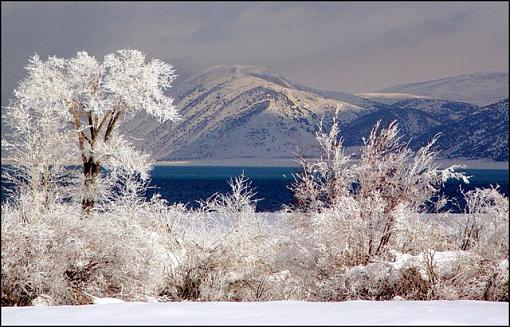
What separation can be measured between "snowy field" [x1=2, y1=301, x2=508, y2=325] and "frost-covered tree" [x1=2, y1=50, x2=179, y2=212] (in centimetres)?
1081

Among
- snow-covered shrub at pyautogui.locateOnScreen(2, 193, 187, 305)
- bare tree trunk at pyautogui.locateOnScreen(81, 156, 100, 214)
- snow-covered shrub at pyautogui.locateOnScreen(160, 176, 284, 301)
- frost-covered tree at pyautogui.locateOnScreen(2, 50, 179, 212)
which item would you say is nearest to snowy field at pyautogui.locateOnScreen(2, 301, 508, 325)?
snow-covered shrub at pyautogui.locateOnScreen(2, 193, 187, 305)

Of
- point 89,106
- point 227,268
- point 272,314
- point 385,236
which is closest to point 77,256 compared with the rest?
point 227,268

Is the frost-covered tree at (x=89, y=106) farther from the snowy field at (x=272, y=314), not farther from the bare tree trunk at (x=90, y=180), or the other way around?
the snowy field at (x=272, y=314)

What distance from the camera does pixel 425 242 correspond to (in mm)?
16250

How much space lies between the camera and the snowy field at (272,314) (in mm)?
9469

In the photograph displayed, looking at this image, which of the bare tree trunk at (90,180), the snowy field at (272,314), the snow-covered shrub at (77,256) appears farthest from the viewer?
the bare tree trunk at (90,180)

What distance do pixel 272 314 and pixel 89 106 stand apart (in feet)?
46.9

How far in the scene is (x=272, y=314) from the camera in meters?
10.6

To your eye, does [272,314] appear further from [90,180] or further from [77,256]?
[90,180]

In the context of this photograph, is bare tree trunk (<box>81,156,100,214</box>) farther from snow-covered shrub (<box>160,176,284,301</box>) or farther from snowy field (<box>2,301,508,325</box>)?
snowy field (<box>2,301,508,325</box>)

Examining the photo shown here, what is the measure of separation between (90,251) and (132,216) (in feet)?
6.38

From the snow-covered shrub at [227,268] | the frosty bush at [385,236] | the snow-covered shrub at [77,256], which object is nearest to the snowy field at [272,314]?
the frosty bush at [385,236]

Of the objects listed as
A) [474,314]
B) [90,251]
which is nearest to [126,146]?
[90,251]

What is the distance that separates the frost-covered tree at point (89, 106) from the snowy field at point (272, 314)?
10807 mm
